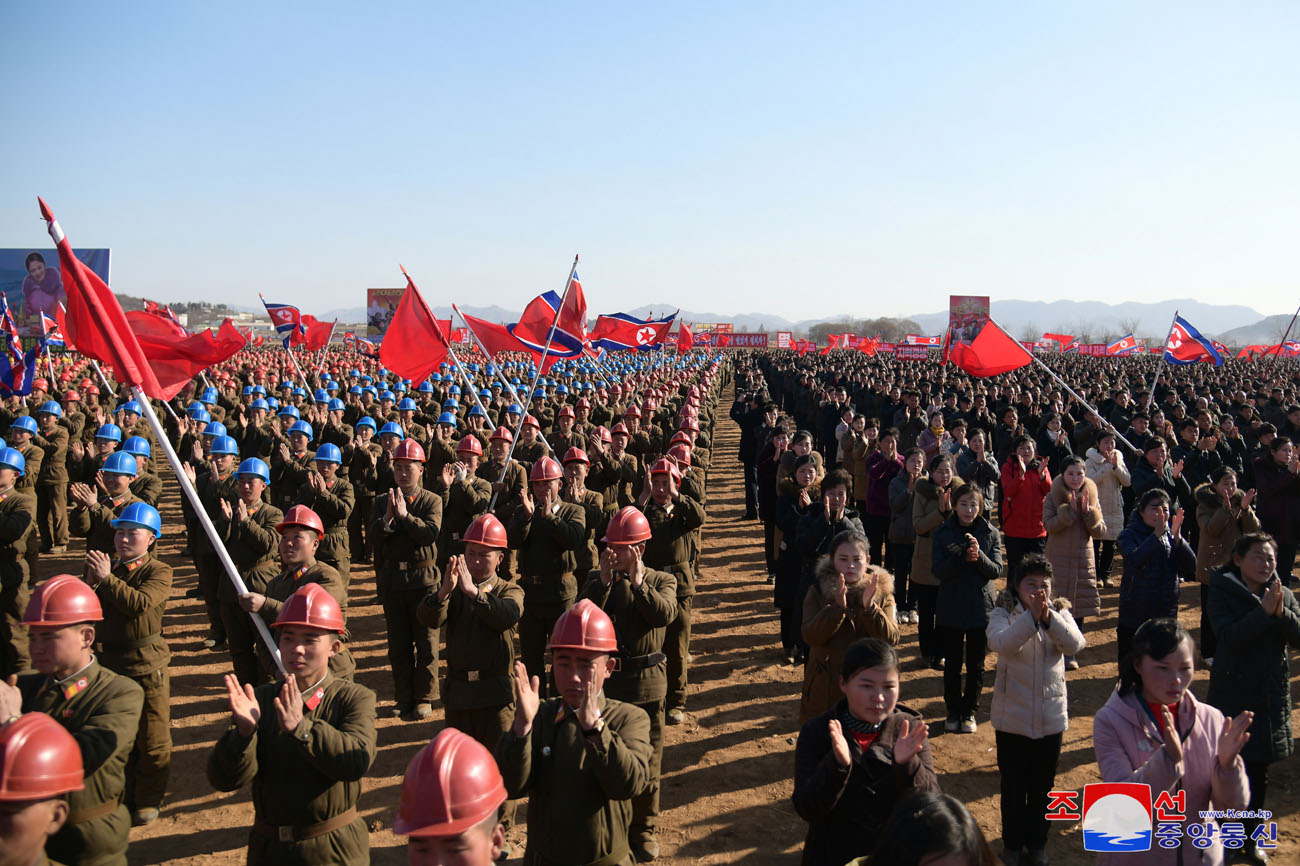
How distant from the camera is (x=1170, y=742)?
344 centimetres

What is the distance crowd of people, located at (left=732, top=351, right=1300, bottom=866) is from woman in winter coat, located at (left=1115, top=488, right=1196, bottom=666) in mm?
15

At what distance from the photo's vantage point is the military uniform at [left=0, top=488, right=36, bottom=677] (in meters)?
7.01

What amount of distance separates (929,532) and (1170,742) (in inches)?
173

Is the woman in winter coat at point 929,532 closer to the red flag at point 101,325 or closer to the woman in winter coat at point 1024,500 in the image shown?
the woman in winter coat at point 1024,500

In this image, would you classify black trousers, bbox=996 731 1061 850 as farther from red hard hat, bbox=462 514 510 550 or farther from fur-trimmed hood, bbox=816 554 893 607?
red hard hat, bbox=462 514 510 550

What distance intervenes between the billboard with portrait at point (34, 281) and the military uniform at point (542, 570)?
1642 centimetres

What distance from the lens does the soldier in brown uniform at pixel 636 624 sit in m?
5.36

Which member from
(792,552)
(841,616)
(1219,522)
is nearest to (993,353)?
(1219,522)

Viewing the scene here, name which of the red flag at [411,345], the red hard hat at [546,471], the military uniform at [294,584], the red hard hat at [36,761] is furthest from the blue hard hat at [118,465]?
the red hard hat at [36,761]

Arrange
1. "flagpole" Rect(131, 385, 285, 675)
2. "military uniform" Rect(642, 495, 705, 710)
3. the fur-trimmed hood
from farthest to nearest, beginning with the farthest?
"military uniform" Rect(642, 495, 705, 710) → the fur-trimmed hood → "flagpole" Rect(131, 385, 285, 675)

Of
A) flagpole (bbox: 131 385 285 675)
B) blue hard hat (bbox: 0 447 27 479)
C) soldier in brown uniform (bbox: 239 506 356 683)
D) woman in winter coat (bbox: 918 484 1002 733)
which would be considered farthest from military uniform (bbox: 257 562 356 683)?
woman in winter coat (bbox: 918 484 1002 733)

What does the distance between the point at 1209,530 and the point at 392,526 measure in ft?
24.4

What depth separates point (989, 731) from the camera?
6984mm

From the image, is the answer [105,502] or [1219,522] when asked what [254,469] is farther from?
[1219,522]
